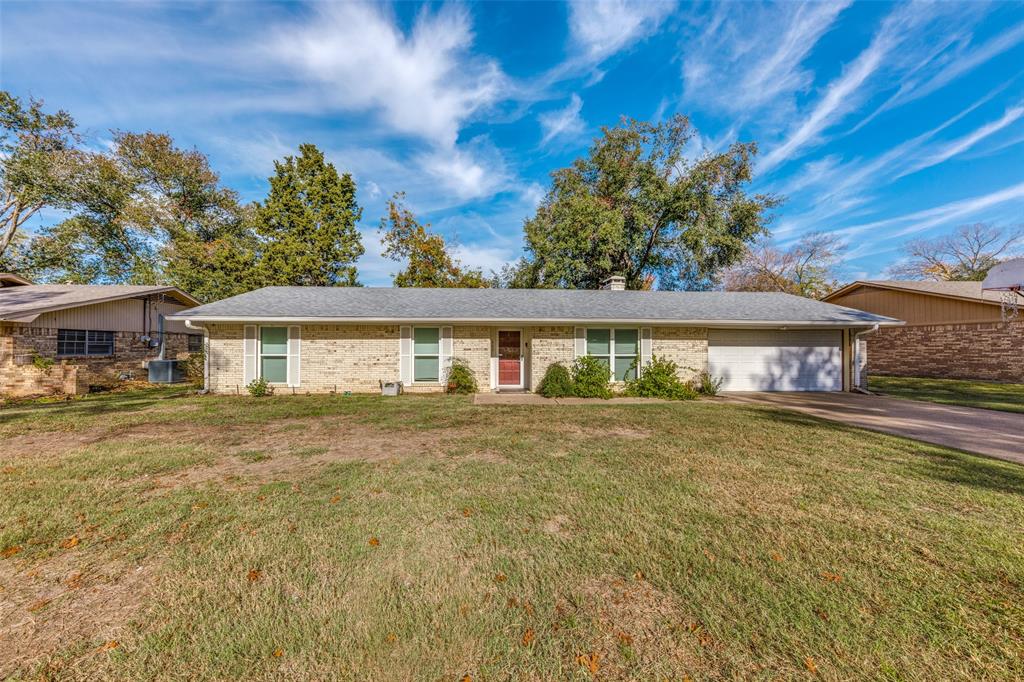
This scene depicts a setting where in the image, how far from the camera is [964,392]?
477 inches

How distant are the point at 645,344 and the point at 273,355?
11230mm

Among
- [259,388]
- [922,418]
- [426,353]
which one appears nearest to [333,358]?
[259,388]

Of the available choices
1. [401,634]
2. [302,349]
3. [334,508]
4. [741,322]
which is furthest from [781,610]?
[302,349]

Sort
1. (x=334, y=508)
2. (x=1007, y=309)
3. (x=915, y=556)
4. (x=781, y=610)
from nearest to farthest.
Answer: (x=781, y=610)
(x=915, y=556)
(x=334, y=508)
(x=1007, y=309)

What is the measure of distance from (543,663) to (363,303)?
11854 millimetres

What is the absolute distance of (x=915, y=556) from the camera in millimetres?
2936

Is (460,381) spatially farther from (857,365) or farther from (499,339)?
(857,365)

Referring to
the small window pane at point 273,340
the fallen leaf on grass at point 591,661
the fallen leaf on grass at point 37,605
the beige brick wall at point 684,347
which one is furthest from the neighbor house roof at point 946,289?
the small window pane at point 273,340

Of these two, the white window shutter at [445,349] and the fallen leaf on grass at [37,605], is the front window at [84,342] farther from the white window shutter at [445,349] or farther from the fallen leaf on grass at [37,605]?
the fallen leaf on grass at [37,605]

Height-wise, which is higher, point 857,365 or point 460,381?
point 857,365

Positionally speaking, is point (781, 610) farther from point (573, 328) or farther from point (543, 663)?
point (573, 328)

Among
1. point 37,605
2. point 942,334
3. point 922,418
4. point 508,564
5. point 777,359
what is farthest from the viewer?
point 942,334

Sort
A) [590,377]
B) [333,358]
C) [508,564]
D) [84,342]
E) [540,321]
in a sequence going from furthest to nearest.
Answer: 1. [84,342]
2. [333,358]
3. [540,321]
4. [590,377]
5. [508,564]

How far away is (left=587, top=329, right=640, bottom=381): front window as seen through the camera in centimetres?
1182
